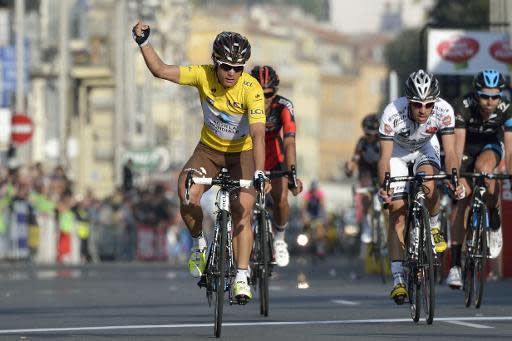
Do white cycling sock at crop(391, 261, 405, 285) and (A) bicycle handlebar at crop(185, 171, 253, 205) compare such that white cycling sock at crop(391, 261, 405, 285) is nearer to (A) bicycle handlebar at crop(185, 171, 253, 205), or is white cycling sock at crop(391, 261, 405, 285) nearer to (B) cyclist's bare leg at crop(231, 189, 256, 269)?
(B) cyclist's bare leg at crop(231, 189, 256, 269)

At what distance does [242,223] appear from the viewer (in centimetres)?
1589

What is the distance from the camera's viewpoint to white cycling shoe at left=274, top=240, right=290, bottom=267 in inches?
729

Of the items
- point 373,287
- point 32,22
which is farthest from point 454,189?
point 32,22

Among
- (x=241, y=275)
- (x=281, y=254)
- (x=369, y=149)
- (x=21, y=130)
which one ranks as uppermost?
(x=21, y=130)

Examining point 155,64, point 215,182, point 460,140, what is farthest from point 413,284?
point 155,64

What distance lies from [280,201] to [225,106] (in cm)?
384

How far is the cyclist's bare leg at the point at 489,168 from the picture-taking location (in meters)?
18.9

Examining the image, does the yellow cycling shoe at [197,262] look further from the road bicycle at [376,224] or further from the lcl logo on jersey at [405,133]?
the road bicycle at [376,224]

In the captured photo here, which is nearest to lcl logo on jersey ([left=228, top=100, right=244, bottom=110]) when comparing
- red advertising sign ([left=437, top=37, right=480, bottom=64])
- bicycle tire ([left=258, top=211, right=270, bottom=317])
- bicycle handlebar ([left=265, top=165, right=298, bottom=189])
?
bicycle tire ([left=258, top=211, right=270, bottom=317])

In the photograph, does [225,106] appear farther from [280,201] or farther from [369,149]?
[369,149]

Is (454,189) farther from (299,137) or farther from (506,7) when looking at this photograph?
(299,137)

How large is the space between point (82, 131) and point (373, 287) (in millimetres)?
57509

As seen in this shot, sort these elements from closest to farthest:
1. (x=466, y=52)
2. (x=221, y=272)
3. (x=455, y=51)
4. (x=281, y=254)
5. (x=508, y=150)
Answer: (x=221, y=272)
(x=508, y=150)
(x=281, y=254)
(x=455, y=51)
(x=466, y=52)

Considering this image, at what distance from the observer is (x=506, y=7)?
42.4 meters
